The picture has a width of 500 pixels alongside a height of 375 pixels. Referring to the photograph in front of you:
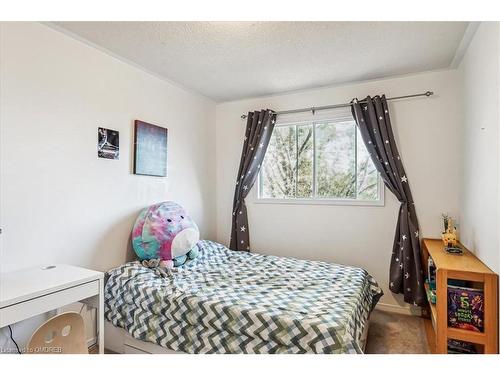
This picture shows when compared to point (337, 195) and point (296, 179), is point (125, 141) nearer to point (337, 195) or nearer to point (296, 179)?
point (296, 179)

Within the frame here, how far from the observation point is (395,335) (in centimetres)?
232

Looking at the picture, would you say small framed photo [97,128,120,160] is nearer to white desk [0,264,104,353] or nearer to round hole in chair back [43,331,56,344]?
white desk [0,264,104,353]

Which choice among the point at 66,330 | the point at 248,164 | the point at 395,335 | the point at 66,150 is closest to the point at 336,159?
the point at 248,164

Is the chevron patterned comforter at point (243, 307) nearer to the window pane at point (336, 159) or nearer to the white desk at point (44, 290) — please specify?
the white desk at point (44, 290)

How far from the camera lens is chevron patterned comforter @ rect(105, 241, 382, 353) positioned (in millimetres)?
1474

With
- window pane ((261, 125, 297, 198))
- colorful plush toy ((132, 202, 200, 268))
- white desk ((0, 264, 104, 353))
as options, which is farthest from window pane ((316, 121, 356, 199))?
white desk ((0, 264, 104, 353))

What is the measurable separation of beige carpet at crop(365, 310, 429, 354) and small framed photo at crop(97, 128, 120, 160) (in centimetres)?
251

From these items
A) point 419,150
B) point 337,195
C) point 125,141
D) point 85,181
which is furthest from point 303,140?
point 85,181

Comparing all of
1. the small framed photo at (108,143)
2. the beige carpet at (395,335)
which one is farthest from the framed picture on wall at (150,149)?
the beige carpet at (395,335)

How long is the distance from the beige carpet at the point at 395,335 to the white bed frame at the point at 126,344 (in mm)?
321

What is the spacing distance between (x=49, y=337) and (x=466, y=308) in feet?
7.49

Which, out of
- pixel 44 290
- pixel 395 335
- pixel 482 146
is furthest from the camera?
pixel 395 335

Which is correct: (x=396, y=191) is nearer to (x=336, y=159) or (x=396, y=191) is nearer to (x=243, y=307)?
(x=336, y=159)

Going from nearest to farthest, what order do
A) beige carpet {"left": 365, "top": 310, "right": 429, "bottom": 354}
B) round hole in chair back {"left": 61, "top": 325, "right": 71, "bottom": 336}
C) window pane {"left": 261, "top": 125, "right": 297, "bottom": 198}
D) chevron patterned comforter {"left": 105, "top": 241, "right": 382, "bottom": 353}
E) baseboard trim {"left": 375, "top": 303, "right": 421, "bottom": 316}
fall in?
1. round hole in chair back {"left": 61, "top": 325, "right": 71, "bottom": 336}
2. chevron patterned comforter {"left": 105, "top": 241, "right": 382, "bottom": 353}
3. beige carpet {"left": 365, "top": 310, "right": 429, "bottom": 354}
4. baseboard trim {"left": 375, "top": 303, "right": 421, "bottom": 316}
5. window pane {"left": 261, "top": 125, "right": 297, "bottom": 198}
